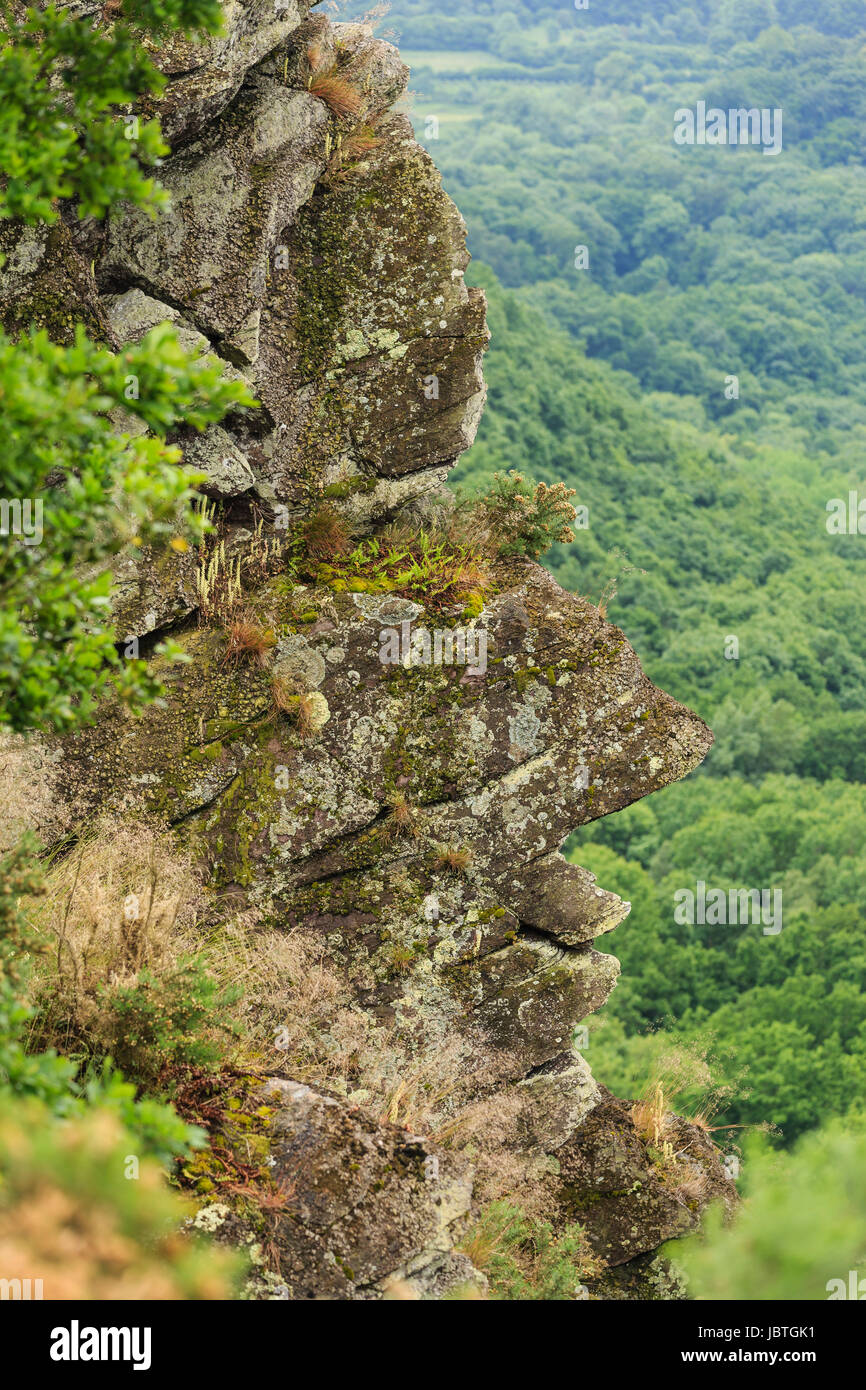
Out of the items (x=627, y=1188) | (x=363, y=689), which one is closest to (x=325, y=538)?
(x=363, y=689)

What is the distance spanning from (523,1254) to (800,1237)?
4960mm

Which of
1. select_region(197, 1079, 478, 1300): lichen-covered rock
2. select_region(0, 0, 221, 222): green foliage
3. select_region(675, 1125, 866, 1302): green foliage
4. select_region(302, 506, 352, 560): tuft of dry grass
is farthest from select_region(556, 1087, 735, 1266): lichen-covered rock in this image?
select_region(0, 0, 221, 222): green foliage

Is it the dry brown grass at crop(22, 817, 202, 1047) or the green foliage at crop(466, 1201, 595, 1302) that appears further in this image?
the green foliage at crop(466, 1201, 595, 1302)

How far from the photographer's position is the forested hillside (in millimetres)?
41219

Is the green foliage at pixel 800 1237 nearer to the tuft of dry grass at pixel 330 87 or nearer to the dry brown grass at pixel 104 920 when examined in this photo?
the dry brown grass at pixel 104 920

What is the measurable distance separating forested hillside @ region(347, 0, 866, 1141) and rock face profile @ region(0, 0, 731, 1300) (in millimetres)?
1369

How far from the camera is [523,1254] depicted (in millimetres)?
7434

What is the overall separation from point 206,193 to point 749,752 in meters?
51.6

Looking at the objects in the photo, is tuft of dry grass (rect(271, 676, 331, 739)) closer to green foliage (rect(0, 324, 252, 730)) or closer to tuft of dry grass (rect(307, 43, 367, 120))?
green foliage (rect(0, 324, 252, 730))

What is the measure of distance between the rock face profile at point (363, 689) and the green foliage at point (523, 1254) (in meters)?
0.34

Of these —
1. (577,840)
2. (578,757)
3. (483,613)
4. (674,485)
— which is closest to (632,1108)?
(578,757)

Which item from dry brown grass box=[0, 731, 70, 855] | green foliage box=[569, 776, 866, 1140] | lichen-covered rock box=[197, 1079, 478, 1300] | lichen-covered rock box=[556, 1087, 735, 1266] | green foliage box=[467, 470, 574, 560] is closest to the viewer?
lichen-covered rock box=[197, 1079, 478, 1300]

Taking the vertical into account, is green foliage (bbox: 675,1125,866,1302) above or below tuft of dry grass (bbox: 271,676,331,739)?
below

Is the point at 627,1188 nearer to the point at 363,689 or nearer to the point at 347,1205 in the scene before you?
the point at 347,1205
